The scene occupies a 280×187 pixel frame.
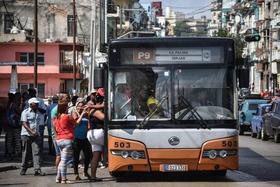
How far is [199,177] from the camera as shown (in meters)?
15.4

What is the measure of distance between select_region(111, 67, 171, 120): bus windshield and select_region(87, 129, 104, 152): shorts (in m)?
0.90

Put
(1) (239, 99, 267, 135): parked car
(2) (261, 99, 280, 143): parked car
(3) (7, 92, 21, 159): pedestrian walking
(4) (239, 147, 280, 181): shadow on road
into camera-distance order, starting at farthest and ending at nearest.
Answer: (1) (239, 99, 267, 135): parked car < (2) (261, 99, 280, 143): parked car < (3) (7, 92, 21, 159): pedestrian walking < (4) (239, 147, 280, 181): shadow on road

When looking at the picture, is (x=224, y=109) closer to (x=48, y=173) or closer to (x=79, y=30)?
(x=48, y=173)

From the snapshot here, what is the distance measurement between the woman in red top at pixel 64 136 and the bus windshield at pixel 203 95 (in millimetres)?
2237

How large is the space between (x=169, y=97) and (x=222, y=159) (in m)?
1.65

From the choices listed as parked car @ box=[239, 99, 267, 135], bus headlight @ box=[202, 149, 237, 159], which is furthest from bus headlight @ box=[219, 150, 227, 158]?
parked car @ box=[239, 99, 267, 135]

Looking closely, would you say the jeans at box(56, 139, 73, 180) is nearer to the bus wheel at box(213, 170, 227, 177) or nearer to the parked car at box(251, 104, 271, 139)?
the bus wheel at box(213, 170, 227, 177)

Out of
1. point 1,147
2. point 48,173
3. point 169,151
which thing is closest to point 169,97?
point 169,151

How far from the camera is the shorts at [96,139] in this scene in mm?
15047

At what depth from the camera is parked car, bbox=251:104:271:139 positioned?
1257 inches

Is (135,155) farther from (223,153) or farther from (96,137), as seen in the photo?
(223,153)

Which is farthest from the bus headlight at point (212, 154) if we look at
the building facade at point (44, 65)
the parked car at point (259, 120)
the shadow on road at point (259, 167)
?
the building facade at point (44, 65)

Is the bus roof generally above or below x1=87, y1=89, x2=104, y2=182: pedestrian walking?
above

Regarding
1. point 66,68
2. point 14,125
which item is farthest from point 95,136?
point 66,68
